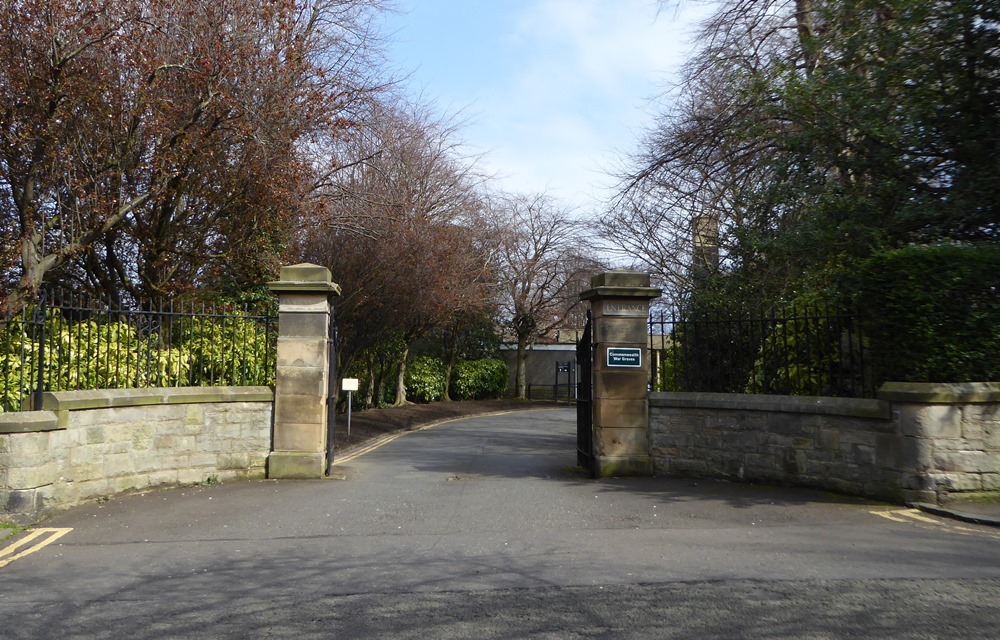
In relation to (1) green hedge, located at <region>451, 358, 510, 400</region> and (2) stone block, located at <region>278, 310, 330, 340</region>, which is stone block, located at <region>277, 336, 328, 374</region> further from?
(1) green hedge, located at <region>451, 358, 510, 400</region>

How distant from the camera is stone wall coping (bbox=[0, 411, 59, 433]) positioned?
7.71 meters

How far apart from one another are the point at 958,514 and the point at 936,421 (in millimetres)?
974

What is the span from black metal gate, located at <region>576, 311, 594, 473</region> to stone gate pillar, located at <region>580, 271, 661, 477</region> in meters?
0.16

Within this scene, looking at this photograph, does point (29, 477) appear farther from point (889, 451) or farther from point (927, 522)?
point (889, 451)

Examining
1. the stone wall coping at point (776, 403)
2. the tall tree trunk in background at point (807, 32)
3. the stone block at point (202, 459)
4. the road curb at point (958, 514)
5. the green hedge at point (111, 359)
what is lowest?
the road curb at point (958, 514)

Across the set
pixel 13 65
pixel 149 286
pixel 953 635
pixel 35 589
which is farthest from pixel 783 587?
pixel 149 286

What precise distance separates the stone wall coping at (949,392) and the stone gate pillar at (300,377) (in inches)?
272

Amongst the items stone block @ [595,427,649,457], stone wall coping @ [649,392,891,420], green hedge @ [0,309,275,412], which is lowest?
stone block @ [595,427,649,457]

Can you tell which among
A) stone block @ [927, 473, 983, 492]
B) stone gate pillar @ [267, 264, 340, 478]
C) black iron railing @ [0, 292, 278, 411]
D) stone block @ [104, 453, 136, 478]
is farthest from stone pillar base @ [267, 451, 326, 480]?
stone block @ [927, 473, 983, 492]

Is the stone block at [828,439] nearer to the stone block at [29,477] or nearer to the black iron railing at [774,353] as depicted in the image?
the black iron railing at [774,353]

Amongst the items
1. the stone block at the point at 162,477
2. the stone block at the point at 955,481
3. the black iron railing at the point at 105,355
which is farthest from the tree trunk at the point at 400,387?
the stone block at the point at 955,481

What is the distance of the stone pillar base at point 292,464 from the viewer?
1043 centimetres

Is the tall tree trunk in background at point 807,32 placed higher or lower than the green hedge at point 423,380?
higher

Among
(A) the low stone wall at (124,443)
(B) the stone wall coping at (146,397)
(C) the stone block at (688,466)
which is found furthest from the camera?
(C) the stone block at (688,466)
